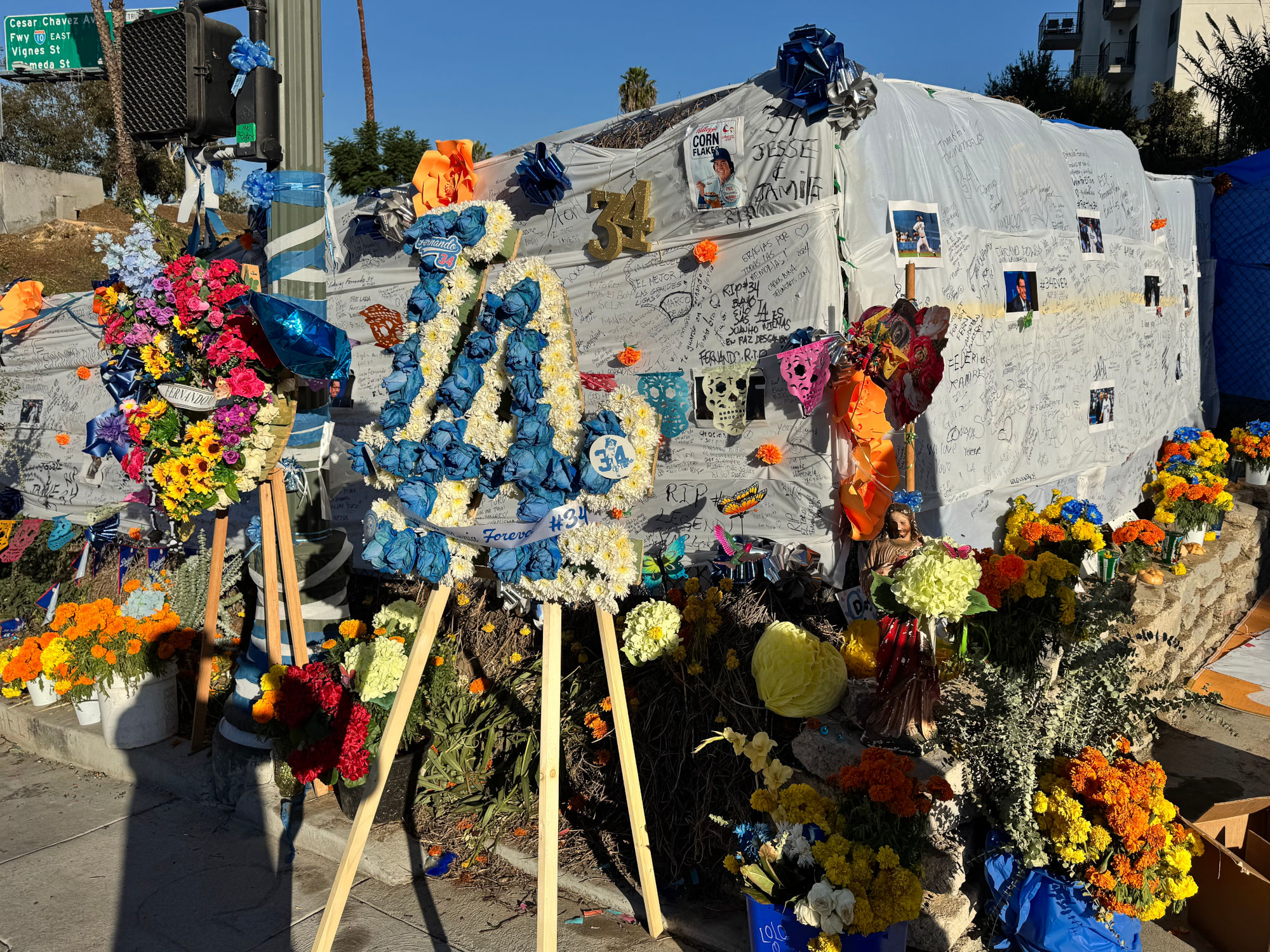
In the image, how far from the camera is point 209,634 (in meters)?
4.69

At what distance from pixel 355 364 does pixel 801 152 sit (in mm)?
4304

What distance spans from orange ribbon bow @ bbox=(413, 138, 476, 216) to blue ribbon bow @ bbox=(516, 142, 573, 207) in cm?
44

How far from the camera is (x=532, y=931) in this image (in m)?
3.37

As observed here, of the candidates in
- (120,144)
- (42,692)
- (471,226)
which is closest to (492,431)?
(471,226)

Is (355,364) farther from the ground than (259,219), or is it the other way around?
(259,219)

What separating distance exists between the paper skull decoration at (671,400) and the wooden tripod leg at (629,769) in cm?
280

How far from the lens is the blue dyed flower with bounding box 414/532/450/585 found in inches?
119

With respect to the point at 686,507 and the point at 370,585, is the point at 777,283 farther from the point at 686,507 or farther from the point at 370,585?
the point at 370,585

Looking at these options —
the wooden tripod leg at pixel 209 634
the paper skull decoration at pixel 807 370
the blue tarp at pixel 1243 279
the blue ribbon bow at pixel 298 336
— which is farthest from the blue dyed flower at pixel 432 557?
the blue tarp at pixel 1243 279

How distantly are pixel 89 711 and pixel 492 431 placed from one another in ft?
12.1

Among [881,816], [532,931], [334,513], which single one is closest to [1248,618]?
[881,816]

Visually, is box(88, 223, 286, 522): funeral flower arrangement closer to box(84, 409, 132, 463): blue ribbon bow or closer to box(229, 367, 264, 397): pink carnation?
box(229, 367, 264, 397): pink carnation

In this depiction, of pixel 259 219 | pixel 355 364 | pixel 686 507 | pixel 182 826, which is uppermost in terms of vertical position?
pixel 259 219

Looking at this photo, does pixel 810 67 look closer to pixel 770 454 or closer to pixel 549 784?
pixel 770 454
